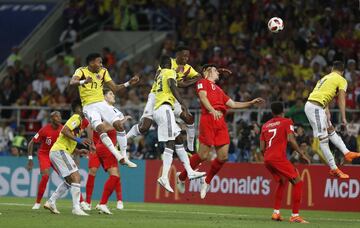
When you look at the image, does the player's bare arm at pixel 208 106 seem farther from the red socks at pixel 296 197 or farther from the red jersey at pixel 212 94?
the red socks at pixel 296 197

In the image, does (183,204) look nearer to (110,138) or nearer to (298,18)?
Result: (110,138)

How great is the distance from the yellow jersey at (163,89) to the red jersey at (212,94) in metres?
0.61

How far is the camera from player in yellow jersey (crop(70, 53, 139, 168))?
23828 millimetres

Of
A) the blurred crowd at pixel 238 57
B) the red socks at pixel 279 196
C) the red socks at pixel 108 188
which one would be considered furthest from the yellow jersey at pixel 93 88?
the blurred crowd at pixel 238 57

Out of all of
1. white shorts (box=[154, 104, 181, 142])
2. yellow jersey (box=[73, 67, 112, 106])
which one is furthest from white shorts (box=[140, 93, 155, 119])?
yellow jersey (box=[73, 67, 112, 106])

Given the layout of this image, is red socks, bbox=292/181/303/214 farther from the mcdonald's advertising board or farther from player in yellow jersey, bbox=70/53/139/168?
the mcdonald's advertising board

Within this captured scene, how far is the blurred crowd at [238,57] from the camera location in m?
32.7

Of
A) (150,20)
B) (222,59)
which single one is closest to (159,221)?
(222,59)

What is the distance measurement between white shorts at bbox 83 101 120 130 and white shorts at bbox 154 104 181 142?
3.32ft

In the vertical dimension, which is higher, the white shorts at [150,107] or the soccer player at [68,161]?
the white shorts at [150,107]

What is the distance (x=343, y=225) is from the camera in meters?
Result: 22.0

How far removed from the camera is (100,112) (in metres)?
24.3

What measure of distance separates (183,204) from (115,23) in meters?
13.5

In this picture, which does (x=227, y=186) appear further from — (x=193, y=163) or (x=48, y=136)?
(x=193, y=163)
